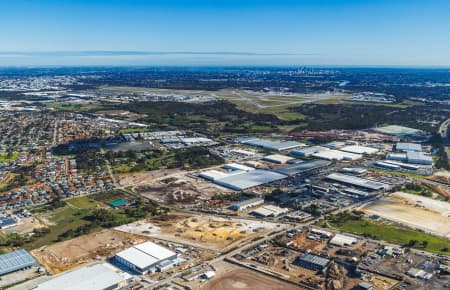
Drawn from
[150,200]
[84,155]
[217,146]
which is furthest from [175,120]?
[150,200]

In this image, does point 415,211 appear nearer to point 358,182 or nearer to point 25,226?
point 358,182

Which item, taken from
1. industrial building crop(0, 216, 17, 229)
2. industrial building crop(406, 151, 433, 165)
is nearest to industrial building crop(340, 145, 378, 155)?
industrial building crop(406, 151, 433, 165)

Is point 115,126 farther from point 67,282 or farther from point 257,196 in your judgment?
point 67,282

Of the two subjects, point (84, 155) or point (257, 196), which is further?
point (84, 155)

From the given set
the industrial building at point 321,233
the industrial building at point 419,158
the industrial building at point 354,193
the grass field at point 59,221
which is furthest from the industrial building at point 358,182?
the grass field at point 59,221

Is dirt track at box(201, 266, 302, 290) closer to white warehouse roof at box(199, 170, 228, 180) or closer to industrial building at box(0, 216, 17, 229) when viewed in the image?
industrial building at box(0, 216, 17, 229)
